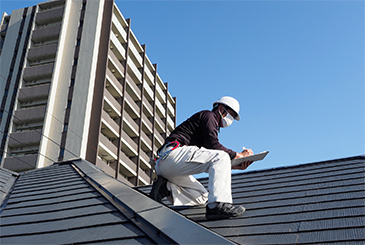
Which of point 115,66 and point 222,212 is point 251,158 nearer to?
point 222,212

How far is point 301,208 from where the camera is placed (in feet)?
10.5

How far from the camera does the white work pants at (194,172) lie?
3.21 meters

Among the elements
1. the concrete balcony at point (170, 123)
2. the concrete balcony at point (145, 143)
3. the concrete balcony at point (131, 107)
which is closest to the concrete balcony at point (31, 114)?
the concrete balcony at point (131, 107)

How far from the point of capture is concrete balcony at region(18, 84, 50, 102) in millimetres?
31716

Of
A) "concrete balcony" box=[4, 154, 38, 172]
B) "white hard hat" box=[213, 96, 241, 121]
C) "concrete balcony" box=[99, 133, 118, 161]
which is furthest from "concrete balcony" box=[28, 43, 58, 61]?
"white hard hat" box=[213, 96, 241, 121]

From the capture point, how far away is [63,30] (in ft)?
114

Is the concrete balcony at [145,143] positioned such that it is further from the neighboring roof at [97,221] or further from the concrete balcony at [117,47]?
the neighboring roof at [97,221]

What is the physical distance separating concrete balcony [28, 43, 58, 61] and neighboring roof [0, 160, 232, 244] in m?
32.9

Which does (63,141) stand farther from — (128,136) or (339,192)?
(339,192)

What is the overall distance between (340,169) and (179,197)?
8.00 feet

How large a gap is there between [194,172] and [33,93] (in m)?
32.0

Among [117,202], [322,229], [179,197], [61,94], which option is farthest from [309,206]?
[61,94]

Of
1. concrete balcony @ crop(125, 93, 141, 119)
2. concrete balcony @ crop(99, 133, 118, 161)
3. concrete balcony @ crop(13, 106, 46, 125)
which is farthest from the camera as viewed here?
concrete balcony @ crop(125, 93, 141, 119)

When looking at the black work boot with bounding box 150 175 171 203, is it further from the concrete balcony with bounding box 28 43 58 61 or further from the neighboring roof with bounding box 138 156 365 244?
the concrete balcony with bounding box 28 43 58 61
